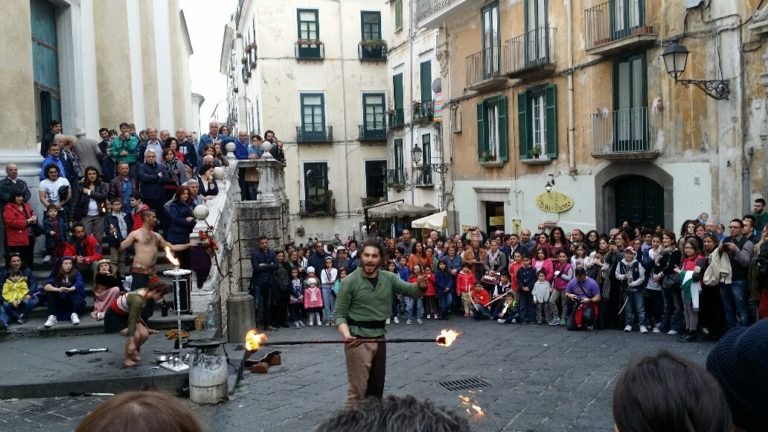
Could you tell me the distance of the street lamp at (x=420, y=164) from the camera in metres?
27.3

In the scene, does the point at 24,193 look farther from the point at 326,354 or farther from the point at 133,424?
the point at 133,424

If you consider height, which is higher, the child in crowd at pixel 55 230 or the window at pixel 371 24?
the window at pixel 371 24

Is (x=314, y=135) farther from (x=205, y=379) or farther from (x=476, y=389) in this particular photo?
(x=205, y=379)

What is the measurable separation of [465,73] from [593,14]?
7.54 metres

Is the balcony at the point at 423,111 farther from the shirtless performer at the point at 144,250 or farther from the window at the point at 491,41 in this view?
the shirtless performer at the point at 144,250

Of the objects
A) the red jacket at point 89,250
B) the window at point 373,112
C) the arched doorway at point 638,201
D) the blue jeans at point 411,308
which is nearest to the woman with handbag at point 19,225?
the red jacket at point 89,250

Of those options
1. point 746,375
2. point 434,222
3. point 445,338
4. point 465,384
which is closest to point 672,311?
point 465,384

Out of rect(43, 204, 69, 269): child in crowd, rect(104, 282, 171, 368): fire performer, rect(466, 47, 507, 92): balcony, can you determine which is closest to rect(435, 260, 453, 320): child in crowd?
rect(104, 282, 171, 368): fire performer

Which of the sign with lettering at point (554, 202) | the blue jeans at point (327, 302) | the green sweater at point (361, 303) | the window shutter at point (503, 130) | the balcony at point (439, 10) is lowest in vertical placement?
the blue jeans at point (327, 302)

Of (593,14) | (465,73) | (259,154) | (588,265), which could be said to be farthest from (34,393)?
(465,73)

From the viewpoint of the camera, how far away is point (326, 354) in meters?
11.8

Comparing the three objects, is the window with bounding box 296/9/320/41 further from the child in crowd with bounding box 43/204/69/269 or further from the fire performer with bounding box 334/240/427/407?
the fire performer with bounding box 334/240/427/407

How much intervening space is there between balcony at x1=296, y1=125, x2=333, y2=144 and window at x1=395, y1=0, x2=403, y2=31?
5.86 metres

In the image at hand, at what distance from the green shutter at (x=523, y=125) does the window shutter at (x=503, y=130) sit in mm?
732
